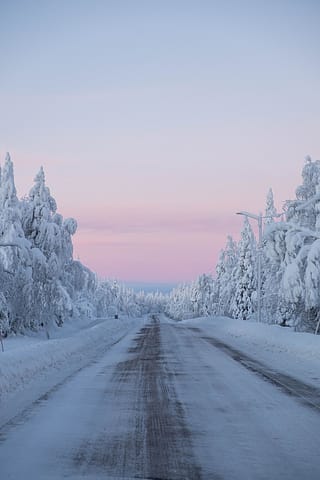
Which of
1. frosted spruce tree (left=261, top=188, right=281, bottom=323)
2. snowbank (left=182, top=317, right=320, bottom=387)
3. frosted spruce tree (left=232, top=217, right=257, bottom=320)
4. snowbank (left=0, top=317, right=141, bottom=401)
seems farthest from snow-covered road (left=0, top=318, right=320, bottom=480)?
frosted spruce tree (left=232, top=217, right=257, bottom=320)

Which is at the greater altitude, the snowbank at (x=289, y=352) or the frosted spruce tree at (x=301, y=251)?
the frosted spruce tree at (x=301, y=251)

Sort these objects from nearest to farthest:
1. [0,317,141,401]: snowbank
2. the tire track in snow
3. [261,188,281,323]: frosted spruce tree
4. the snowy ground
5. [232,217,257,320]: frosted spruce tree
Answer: the snowy ground < the tire track in snow < [0,317,141,401]: snowbank < [261,188,281,323]: frosted spruce tree < [232,217,257,320]: frosted spruce tree

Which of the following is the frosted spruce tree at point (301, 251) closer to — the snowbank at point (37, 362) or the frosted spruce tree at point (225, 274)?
the snowbank at point (37, 362)

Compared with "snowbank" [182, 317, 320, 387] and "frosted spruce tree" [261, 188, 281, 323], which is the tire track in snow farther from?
"frosted spruce tree" [261, 188, 281, 323]

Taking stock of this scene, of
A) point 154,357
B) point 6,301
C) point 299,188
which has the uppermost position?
point 299,188

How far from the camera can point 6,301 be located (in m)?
28.5

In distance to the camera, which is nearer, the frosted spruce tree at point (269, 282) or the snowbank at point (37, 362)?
the snowbank at point (37, 362)

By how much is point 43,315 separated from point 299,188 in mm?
17931

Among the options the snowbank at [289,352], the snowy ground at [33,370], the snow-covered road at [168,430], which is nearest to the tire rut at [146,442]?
the snow-covered road at [168,430]

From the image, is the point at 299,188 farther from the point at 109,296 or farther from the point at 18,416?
the point at 109,296

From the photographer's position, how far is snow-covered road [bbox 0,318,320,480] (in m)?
5.38

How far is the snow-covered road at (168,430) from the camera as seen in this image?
17.6ft

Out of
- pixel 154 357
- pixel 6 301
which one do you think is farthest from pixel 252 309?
pixel 154 357

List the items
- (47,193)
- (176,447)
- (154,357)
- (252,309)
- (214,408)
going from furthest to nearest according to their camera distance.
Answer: (252,309), (47,193), (154,357), (214,408), (176,447)
